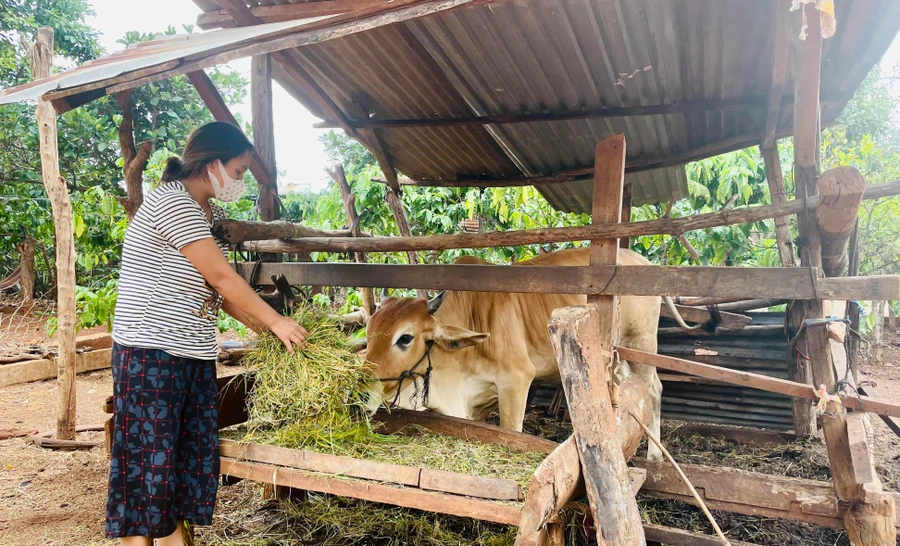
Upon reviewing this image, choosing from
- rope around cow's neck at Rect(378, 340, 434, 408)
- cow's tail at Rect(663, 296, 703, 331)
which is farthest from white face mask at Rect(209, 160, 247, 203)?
cow's tail at Rect(663, 296, 703, 331)

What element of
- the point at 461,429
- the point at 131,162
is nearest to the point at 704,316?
the point at 461,429

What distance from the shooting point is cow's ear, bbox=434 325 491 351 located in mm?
4000

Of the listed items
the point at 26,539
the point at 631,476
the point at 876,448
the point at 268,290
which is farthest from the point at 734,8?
the point at 26,539

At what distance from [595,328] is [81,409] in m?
7.62

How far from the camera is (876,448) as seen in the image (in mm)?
5766

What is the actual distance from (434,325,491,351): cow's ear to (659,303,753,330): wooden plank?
9.30 ft

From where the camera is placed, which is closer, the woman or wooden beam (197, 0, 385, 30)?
A: the woman

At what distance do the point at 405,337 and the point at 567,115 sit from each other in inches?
86.7

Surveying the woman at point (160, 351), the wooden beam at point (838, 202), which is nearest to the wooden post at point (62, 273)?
the woman at point (160, 351)

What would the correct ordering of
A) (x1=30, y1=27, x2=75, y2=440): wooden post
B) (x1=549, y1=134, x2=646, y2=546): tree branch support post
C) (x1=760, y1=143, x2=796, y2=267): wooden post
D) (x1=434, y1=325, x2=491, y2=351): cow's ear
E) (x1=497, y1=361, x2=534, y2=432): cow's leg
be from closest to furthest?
1. (x1=549, y1=134, x2=646, y2=546): tree branch support post
2. (x1=434, y1=325, x2=491, y2=351): cow's ear
3. (x1=497, y1=361, x2=534, y2=432): cow's leg
4. (x1=760, y1=143, x2=796, y2=267): wooden post
5. (x1=30, y1=27, x2=75, y2=440): wooden post

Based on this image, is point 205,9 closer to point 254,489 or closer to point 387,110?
point 387,110

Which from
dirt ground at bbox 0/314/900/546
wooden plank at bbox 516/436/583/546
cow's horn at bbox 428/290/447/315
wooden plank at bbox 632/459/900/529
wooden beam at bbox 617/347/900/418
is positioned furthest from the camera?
cow's horn at bbox 428/290/447/315

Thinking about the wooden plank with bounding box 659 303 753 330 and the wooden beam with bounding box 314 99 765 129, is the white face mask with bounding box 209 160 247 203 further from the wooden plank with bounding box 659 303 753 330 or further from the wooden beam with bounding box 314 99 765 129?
the wooden plank with bounding box 659 303 753 330

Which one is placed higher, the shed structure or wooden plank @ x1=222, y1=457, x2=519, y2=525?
the shed structure
